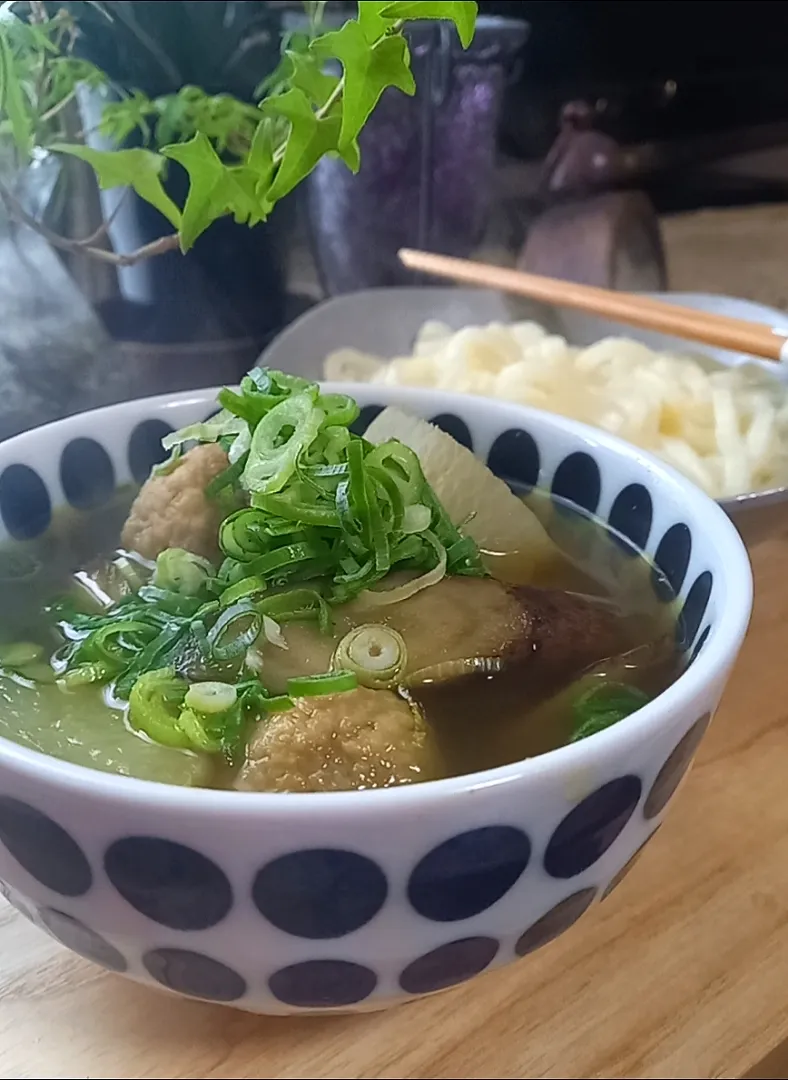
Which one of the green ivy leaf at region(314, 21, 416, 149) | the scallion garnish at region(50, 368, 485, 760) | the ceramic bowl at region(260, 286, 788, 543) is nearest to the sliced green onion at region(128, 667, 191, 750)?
the scallion garnish at region(50, 368, 485, 760)

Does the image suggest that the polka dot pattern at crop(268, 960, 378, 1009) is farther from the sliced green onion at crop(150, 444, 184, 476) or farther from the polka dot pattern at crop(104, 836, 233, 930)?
the sliced green onion at crop(150, 444, 184, 476)

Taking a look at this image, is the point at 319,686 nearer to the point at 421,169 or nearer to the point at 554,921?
the point at 554,921

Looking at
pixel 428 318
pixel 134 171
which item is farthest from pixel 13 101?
pixel 428 318

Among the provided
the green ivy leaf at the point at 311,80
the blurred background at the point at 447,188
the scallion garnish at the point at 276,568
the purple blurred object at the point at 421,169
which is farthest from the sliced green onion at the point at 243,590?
the purple blurred object at the point at 421,169

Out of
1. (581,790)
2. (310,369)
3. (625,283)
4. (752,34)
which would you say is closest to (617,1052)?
(581,790)

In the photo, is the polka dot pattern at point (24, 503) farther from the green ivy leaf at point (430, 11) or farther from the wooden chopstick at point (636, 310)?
the wooden chopstick at point (636, 310)

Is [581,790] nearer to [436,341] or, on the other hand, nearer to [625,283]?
[436,341]
